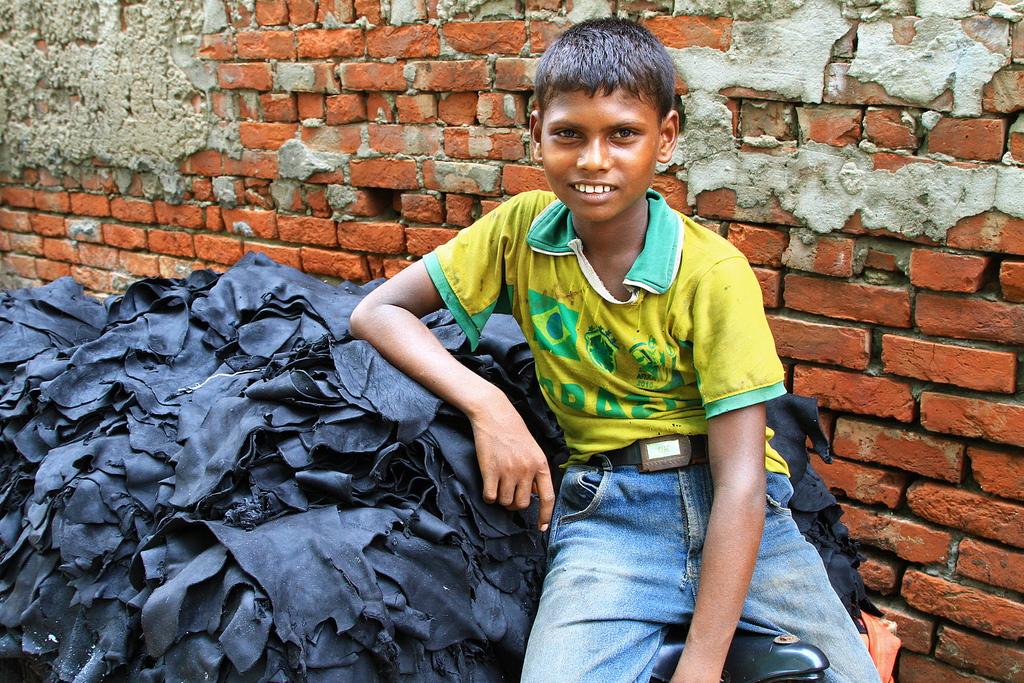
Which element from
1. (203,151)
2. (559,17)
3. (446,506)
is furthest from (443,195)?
(446,506)

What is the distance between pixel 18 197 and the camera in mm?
4066

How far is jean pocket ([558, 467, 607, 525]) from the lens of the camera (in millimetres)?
1577

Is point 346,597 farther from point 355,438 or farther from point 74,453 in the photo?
point 74,453

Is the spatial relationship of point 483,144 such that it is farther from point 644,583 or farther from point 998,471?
point 998,471

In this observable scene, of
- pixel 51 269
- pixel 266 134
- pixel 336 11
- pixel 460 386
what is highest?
pixel 336 11

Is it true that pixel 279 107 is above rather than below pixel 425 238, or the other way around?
above

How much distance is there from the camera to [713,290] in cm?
142

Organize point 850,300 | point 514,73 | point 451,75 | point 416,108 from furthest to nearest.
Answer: point 416,108, point 451,75, point 514,73, point 850,300

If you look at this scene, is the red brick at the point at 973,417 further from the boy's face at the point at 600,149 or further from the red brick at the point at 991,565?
the boy's face at the point at 600,149

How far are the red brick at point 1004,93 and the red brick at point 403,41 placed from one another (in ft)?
5.15

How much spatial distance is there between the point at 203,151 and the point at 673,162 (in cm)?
202

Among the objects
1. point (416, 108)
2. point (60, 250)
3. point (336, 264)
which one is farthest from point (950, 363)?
point (60, 250)

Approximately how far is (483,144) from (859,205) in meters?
1.16

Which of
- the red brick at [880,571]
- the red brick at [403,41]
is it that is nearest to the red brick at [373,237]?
the red brick at [403,41]
